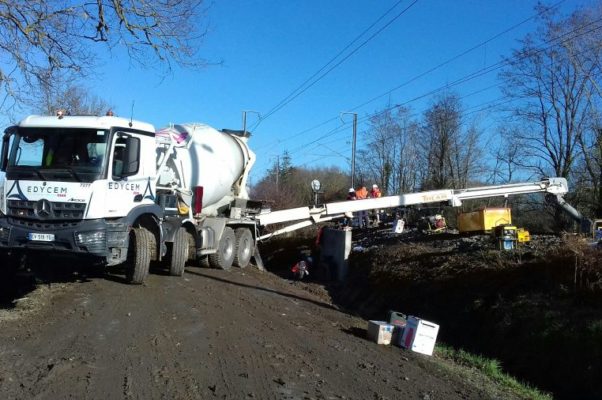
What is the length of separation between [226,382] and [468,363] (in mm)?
4408

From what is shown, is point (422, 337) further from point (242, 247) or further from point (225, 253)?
point (242, 247)

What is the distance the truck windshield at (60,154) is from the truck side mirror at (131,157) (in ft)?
1.68

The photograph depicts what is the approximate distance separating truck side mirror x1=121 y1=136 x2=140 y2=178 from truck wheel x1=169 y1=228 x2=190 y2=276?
2.06 metres

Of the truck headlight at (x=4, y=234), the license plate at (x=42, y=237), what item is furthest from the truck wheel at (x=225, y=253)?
the truck headlight at (x=4, y=234)

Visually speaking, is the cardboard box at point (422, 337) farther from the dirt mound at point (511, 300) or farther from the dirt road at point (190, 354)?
the dirt mound at point (511, 300)

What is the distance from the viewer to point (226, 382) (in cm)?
592

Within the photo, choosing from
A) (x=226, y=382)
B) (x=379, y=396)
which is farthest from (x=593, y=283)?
(x=226, y=382)

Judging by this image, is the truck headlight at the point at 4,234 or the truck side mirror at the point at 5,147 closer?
the truck headlight at the point at 4,234

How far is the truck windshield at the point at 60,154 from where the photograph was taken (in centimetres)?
1062

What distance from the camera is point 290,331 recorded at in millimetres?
8672

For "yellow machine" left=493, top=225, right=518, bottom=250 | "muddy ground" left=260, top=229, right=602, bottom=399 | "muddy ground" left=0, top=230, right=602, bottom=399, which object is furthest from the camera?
"yellow machine" left=493, top=225, right=518, bottom=250

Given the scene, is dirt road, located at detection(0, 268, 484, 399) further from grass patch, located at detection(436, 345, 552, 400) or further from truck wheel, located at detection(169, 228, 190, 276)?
truck wheel, located at detection(169, 228, 190, 276)

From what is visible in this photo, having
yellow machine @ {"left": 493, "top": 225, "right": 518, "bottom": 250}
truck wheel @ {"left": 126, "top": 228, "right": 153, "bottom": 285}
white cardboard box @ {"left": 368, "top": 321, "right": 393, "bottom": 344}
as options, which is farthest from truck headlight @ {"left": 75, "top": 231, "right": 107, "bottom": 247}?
yellow machine @ {"left": 493, "top": 225, "right": 518, "bottom": 250}

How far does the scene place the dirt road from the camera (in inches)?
225
